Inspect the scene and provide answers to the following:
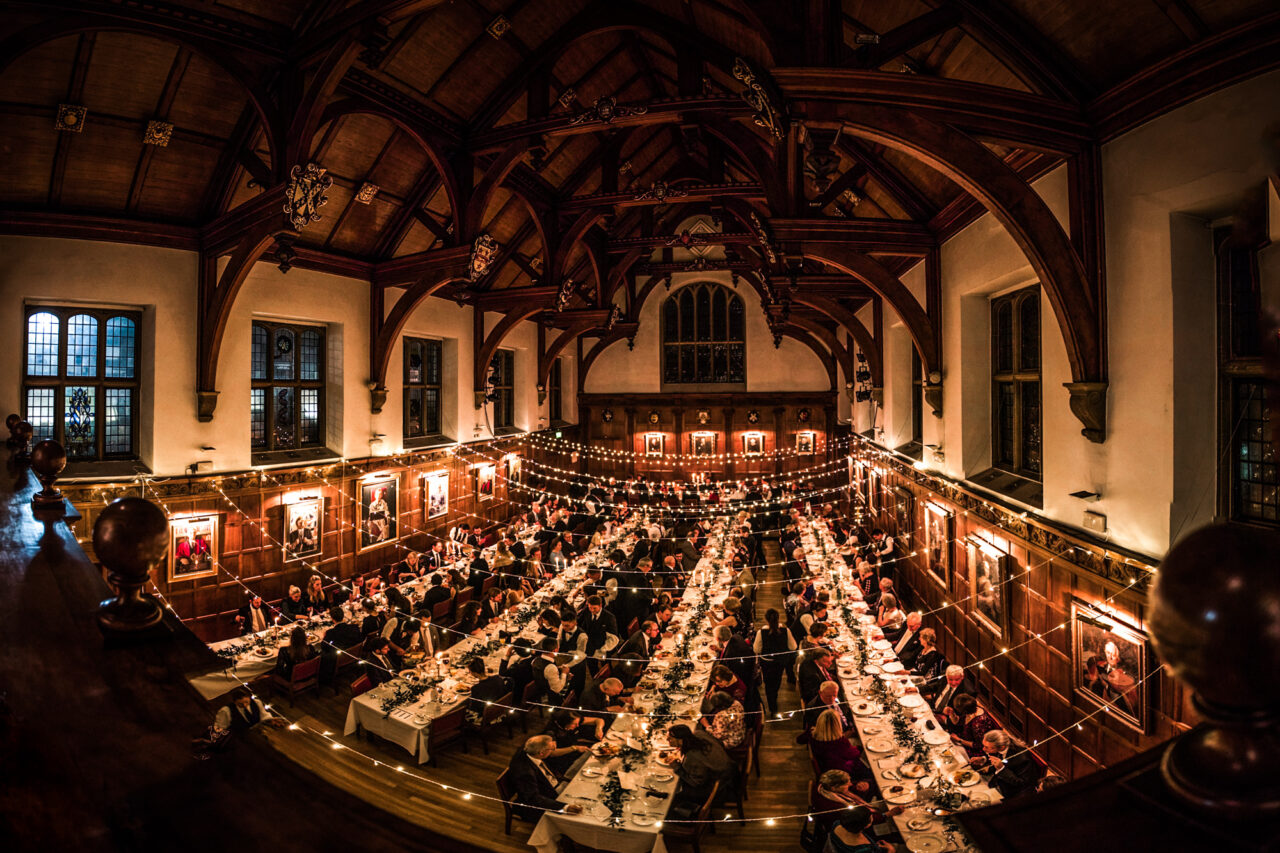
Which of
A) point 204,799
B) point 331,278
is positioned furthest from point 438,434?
point 204,799

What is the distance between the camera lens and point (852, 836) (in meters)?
4.40

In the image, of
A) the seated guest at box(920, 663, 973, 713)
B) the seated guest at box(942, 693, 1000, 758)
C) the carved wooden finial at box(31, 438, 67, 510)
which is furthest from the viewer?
the seated guest at box(920, 663, 973, 713)

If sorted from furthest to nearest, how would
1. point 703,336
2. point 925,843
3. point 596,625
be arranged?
point 703,336 → point 596,625 → point 925,843

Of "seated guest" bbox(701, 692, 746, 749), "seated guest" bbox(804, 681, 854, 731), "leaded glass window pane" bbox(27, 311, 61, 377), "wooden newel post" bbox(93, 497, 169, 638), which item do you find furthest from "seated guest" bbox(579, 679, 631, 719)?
"leaded glass window pane" bbox(27, 311, 61, 377)

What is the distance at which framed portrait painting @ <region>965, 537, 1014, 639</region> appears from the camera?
276 inches

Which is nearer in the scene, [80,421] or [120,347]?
[80,421]

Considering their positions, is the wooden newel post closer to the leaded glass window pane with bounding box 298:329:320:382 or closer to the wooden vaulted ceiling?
the wooden vaulted ceiling

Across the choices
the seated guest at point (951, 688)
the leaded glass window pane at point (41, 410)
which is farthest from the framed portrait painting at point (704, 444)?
the leaded glass window pane at point (41, 410)

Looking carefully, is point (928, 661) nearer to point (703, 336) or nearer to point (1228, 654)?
point (1228, 654)

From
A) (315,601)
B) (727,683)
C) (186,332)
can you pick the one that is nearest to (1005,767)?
(727,683)

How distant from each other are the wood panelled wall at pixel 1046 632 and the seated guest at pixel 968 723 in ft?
1.68

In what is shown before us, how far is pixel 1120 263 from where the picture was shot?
4.89 metres

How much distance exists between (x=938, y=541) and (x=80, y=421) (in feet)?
43.2

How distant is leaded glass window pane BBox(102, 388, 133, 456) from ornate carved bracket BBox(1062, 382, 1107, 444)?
12.4 meters
